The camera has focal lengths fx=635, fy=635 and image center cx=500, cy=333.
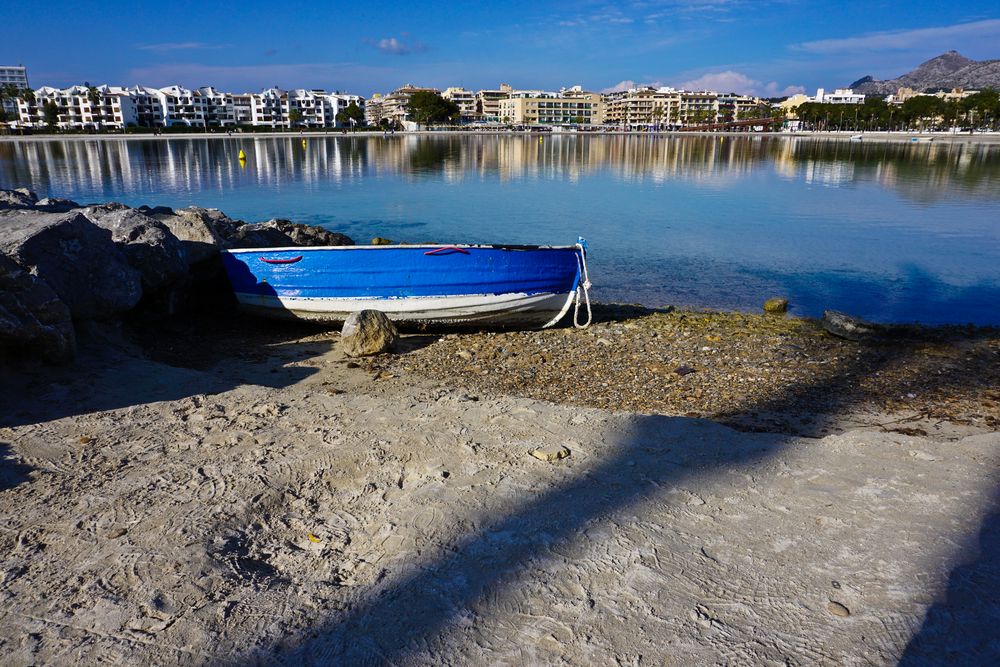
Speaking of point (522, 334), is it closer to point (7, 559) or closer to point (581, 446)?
point (581, 446)

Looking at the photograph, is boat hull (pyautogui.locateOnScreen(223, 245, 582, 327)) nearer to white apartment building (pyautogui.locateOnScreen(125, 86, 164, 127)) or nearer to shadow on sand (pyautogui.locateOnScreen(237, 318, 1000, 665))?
shadow on sand (pyautogui.locateOnScreen(237, 318, 1000, 665))

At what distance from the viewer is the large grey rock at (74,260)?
728cm

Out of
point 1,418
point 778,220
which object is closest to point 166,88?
point 778,220

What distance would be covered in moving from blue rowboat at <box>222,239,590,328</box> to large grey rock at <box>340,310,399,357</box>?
1.11 meters

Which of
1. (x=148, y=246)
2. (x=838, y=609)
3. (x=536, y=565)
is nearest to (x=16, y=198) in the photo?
(x=148, y=246)

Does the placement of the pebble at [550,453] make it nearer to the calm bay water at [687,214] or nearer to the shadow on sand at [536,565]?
the shadow on sand at [536,565]

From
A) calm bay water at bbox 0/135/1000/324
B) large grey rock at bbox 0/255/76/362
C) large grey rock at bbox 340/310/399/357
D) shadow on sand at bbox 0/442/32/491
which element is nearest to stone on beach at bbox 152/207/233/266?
large grey rock at bbox 340/310/399/357

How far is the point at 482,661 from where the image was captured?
2.78 m

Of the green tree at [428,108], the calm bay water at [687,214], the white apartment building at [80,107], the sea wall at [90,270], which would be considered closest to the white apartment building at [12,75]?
the white apartment building at [80,107]

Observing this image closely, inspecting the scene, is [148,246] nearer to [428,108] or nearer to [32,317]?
[32,317]

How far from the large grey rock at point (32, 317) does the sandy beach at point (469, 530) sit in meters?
0.24

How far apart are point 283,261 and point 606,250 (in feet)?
37.9

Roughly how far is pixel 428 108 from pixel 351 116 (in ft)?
64.8

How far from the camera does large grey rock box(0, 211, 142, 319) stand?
7.28m
